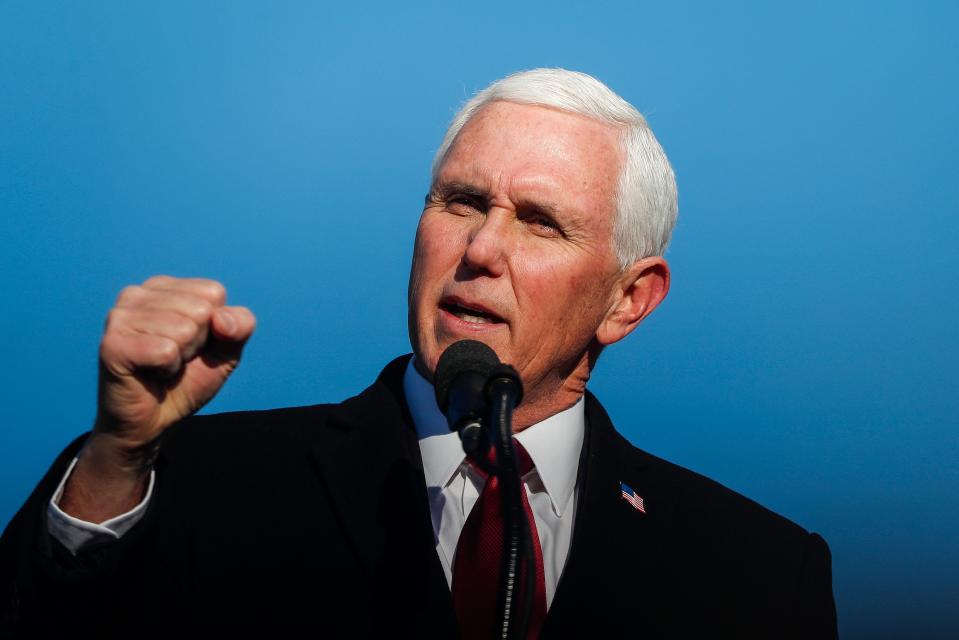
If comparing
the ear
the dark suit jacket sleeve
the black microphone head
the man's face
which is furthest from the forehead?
the dark suit jacket sleeve

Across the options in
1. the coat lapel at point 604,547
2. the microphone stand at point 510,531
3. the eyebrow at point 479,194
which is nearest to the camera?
the microphone stand at point 510,531

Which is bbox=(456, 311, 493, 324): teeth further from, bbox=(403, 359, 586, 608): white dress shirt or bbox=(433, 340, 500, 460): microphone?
bbox=(433, 340, 500, 460): microphone

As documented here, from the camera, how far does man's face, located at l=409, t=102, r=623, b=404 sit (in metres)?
1.59

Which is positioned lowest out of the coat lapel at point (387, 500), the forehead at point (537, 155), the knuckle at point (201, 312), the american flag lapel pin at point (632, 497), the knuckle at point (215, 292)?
the american flag lapel pin at point (632, 497)

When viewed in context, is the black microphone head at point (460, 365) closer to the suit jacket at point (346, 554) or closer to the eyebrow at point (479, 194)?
the suit jacket at point (346, 554)

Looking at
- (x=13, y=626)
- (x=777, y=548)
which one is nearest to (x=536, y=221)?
(x=777, y=548)

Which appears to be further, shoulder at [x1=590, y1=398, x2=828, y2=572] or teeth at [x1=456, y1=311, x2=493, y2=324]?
shoulder at [x1=590, y1=398, x2=828, y2=572]

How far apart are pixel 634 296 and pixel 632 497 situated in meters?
0.43

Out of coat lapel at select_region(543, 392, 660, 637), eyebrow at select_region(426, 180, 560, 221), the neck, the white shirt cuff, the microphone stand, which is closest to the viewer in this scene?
the microphone stand

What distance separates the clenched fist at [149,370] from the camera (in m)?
0.95

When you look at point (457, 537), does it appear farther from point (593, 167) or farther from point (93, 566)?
point (593, 167)

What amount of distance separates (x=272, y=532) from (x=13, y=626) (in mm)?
468

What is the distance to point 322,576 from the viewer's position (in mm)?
1471

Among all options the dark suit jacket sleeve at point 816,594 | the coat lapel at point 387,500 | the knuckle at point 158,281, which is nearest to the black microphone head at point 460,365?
the knuckle at point 158,281
